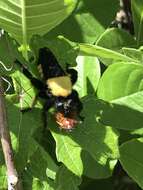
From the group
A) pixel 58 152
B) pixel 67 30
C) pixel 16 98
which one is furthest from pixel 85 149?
pixel 67 30

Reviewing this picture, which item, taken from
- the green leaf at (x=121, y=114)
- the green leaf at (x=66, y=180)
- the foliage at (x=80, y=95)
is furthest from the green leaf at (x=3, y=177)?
the green leaf at (x=121, y=114)

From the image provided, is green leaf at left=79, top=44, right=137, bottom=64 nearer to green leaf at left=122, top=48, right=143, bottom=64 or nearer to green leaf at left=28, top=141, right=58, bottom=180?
green leaf at left=122, top=48, right=143, bottom=64

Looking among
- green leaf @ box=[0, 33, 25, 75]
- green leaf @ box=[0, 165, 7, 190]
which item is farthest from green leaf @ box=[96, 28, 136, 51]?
green leaf @ box=[0, 165, 7, 190]

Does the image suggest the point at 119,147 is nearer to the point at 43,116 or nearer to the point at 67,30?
the point at 43,116

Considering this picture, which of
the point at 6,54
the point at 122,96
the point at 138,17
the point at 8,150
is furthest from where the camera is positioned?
the point at 138,17

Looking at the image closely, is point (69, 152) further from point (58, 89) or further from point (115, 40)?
point (115, 40)

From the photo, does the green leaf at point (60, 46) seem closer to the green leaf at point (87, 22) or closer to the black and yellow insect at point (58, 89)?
the black and yellow insect at point (58, 89)

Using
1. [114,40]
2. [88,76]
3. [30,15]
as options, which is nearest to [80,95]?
[88,76]
